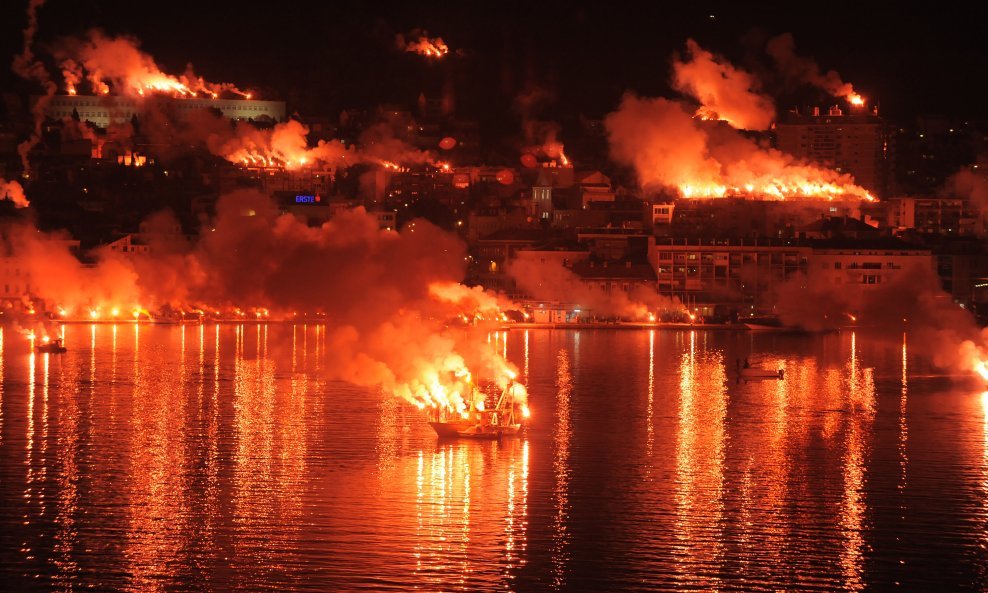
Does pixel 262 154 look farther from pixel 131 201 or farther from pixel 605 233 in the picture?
pixel 605 233

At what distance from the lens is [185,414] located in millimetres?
36219

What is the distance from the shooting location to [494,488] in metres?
26.6

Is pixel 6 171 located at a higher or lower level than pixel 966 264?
higher

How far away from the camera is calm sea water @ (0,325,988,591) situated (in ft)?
71.0

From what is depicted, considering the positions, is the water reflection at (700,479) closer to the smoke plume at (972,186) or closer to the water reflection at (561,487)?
the water reflection at (561,487)

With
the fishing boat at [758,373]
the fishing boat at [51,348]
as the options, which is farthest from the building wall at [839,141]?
the fishing boat at [51,348]

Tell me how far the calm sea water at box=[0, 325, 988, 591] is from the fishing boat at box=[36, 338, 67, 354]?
8664 mm

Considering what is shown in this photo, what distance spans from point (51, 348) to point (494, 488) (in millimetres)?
31723

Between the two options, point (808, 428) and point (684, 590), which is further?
point (808, 428)

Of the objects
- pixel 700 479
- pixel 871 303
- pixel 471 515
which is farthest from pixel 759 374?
pixel 871 303

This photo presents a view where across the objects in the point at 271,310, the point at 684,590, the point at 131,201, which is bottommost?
the point at 684,590

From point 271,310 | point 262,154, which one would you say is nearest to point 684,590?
point 271,310

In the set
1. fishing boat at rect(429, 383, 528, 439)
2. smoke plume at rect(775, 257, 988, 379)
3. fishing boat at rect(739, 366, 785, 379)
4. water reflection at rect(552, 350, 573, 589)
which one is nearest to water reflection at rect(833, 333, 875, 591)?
fishing boat at rect(739, 366, 785, 379)

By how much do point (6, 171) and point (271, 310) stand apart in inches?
1482
